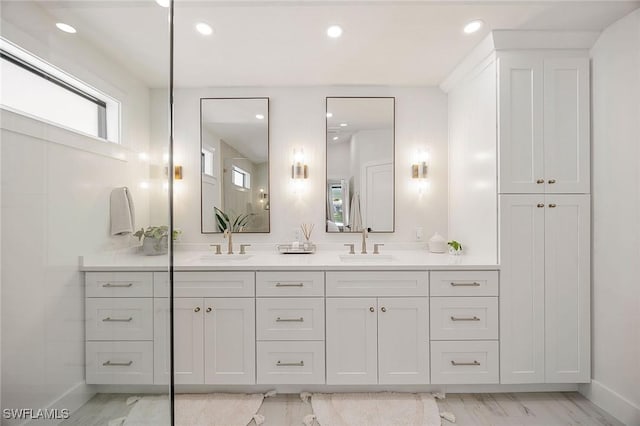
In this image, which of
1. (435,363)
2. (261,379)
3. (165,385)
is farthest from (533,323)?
(165,385)

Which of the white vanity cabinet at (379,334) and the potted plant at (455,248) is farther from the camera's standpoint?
the potted plant at (455,248)

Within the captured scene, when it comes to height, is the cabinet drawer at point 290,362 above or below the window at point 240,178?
below

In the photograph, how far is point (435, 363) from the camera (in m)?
1.92

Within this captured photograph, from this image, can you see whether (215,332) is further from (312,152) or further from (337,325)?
(312,152)

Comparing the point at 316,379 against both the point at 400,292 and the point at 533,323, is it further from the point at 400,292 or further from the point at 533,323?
the point at 533,323

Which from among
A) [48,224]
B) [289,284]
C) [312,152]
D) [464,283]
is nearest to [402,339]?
[464,283]

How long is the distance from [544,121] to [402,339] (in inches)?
66.4

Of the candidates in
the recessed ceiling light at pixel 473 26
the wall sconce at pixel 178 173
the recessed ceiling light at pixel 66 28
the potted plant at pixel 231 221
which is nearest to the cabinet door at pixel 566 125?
the recessed ceiling light at pixel 473 26

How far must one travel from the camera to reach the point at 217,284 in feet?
6.38

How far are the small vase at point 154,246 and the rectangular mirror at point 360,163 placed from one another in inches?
72.5

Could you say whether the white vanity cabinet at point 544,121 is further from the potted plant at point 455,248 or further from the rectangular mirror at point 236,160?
the rectangular mirror at point 236,160

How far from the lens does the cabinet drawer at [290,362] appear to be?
1912 millimetres

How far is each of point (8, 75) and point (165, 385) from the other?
85 centimetres

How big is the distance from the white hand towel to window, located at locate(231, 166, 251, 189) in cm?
186
